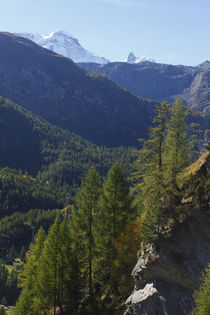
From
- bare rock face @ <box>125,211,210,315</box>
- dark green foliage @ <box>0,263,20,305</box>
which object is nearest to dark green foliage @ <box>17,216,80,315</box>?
bare rock face @ <box>125,211,210,315</box>

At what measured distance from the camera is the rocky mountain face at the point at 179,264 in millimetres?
26422

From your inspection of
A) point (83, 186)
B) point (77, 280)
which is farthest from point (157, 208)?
point (77, 280)

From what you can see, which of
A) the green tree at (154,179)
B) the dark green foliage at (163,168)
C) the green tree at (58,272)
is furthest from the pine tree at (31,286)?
the dark green foliage at (163,168)

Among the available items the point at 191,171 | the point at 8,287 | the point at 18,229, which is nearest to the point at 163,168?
the point at 191,171

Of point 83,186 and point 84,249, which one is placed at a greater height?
point 83,186

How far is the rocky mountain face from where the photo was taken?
26422mm

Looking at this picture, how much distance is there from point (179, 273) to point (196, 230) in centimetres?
436

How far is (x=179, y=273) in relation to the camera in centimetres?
2717

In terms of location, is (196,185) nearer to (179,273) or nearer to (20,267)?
(179,273)

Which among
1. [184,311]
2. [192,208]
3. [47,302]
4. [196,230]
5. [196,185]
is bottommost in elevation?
[184,311]

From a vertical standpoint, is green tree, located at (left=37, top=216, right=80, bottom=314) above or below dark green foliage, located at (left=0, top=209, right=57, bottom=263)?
below

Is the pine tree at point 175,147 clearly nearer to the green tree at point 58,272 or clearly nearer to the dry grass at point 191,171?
the dry grass at point 191,171

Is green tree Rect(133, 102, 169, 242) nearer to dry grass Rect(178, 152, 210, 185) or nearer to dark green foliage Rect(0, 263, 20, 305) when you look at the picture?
dry grass Rect(178, 152, 210, 185)

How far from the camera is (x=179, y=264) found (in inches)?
1072
